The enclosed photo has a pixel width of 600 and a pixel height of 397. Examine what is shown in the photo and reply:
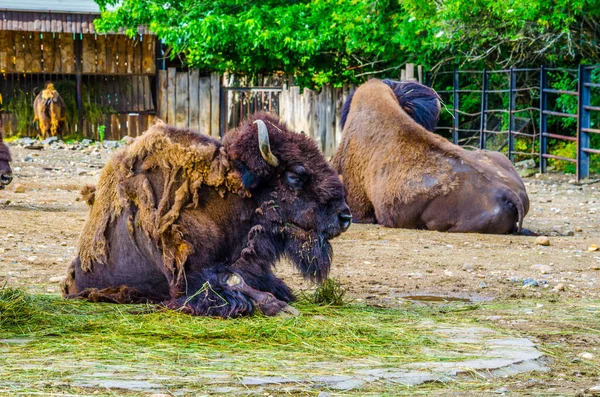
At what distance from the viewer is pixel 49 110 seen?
83.7 feet

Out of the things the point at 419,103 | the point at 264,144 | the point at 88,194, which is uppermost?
the point at 419,103

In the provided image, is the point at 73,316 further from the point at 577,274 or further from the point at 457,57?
the point at 457,57

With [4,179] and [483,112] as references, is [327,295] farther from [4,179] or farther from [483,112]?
[483,112]

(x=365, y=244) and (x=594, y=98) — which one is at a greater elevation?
(x=594, y=98)

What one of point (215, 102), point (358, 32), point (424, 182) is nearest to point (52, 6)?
point (215, 102)

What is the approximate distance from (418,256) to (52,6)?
19.4 metres

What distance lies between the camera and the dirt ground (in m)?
7.93

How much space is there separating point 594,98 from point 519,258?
37.2 ft

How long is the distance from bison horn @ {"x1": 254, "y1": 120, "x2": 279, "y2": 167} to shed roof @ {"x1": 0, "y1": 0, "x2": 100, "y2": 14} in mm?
20680

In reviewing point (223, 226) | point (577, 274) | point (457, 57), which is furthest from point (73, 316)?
point (457, 57)

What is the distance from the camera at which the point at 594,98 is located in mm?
19906

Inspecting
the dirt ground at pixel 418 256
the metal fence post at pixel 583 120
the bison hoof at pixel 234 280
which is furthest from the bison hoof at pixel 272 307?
the metal fence post at pixel 583 120

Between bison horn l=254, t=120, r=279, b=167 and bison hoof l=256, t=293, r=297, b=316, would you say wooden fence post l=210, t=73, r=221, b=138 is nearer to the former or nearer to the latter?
bison horn l=254, t=120, r=279, b=167

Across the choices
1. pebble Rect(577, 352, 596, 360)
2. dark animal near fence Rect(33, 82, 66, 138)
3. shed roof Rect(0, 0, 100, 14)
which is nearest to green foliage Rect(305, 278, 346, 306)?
pebble Rect(577, 352, 596, 360)
